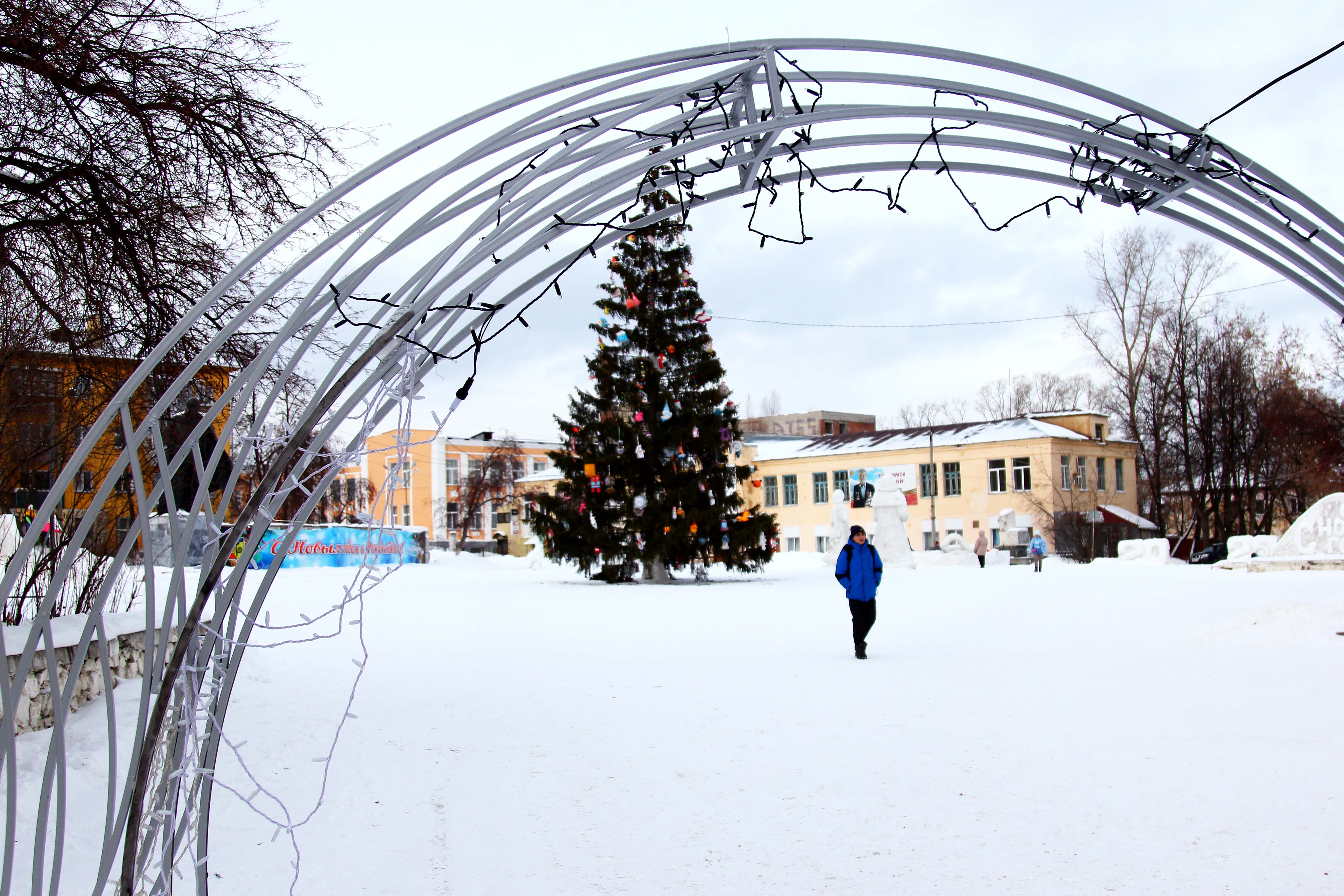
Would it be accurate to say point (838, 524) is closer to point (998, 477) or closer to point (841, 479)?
point (998, 477)

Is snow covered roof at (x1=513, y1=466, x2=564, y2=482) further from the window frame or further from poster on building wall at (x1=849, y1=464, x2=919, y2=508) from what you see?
the window frame

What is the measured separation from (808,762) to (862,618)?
4.29 metres

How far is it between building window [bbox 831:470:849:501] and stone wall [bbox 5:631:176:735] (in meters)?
44.2

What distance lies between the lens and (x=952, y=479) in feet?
158

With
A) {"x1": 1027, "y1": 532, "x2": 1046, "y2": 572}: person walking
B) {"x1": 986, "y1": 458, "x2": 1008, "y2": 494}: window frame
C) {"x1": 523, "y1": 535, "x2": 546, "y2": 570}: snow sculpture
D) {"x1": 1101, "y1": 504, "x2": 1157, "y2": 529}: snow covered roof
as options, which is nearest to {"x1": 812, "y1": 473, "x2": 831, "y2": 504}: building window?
{"x1": 986, "y1": 458, "x2": 1008, "y2": 494}: window frame

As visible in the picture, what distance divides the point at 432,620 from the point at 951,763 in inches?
433

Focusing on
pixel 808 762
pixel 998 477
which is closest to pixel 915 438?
pixel 998 477

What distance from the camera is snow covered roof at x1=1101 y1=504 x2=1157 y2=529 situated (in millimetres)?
45281

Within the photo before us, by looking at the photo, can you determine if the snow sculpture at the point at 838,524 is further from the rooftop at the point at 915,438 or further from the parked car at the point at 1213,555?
the rooftop at the point at 915,438

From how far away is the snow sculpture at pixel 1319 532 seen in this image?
22.1m

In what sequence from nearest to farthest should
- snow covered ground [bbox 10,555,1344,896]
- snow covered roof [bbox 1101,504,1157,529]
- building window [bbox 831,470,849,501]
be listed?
snow covered ground [bbox 10,555,1344,896] → snow covered roof [bbox 1101,504,1157,529] → building window [bbox 831,470,849,501]

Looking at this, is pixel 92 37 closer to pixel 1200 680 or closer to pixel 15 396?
pixel 15 396

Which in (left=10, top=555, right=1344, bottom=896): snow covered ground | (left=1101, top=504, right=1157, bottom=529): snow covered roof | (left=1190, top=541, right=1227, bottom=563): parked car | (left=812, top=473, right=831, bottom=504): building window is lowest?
(left=10, top=555, right=1344, bottom=896): snow covered ground

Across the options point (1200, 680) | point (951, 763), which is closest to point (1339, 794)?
point (951, 763)
